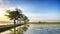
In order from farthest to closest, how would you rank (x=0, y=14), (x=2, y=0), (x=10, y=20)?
1. (x=10, y=20)
2. (x=0, y=14)
3. (x=2, y=0)

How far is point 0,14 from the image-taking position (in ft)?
32.1

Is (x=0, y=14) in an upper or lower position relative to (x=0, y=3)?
lower

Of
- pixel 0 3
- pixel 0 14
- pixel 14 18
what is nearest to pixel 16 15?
pixel 14 18

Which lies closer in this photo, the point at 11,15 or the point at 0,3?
the point at 0,3

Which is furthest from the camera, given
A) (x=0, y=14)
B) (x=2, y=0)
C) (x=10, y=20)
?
(x=10, y=20)

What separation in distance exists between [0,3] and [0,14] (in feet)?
5.58

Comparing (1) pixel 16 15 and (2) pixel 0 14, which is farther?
(1) pixel 16 15

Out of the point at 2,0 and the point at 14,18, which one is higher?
the point at 2,0

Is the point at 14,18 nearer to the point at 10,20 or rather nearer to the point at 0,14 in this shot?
the point at 10,20

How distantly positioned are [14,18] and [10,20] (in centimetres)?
56

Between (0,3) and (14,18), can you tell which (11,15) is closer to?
(14,18)

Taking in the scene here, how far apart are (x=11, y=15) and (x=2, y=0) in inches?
251

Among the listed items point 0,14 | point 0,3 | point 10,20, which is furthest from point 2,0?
point 10,20

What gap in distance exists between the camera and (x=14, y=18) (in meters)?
14.3
